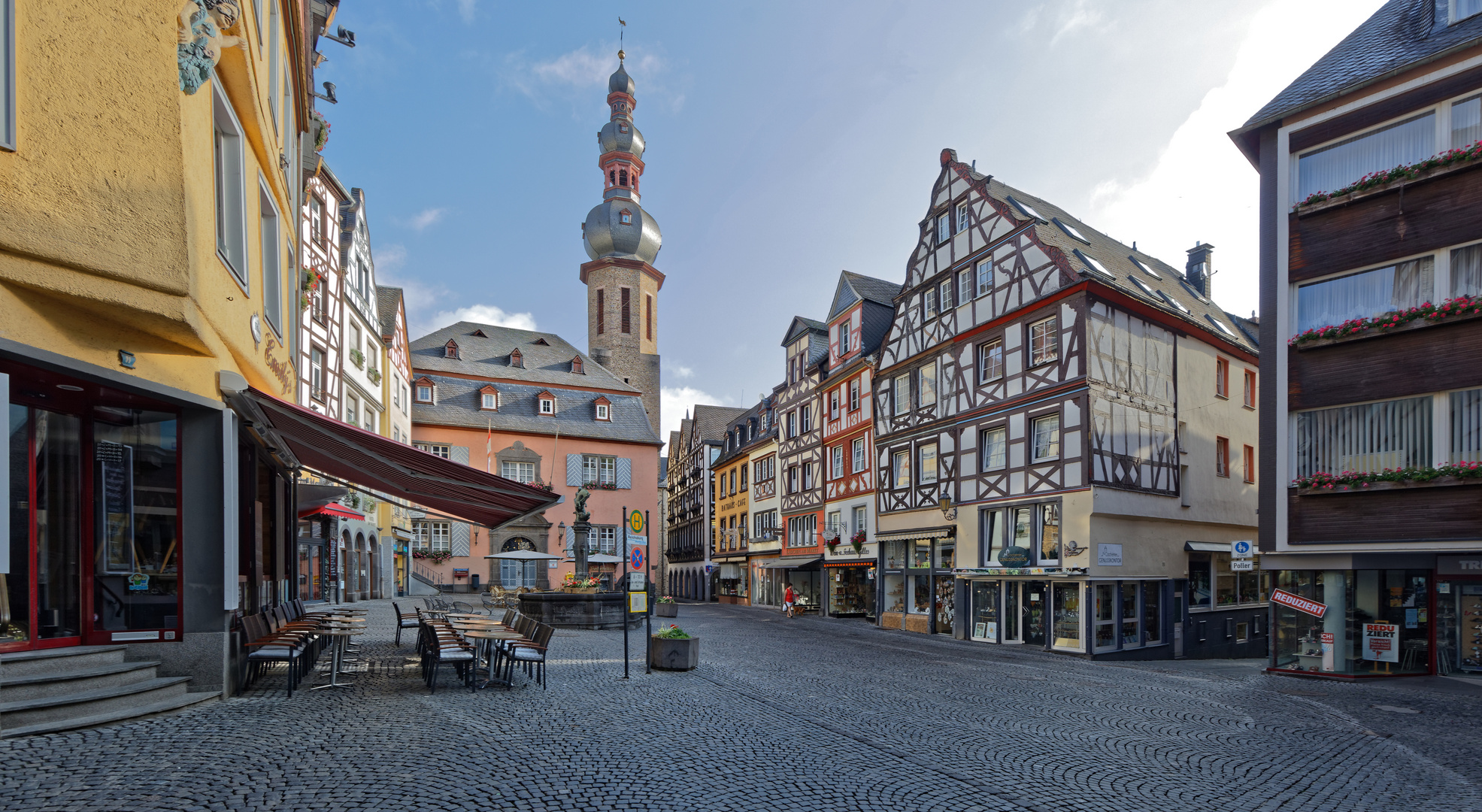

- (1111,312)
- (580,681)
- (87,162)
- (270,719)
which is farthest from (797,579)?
(87,162)

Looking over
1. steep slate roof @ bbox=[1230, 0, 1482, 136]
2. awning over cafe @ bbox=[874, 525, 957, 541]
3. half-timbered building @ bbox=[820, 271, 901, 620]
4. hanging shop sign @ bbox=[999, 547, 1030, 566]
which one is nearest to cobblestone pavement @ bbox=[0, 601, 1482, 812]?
hanging shop sign @ bbox=[999, 547, 1030, 566]

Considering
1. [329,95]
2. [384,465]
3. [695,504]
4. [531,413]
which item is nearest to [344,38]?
[329,95]

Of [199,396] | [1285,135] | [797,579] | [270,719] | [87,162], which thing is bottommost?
[797,579]

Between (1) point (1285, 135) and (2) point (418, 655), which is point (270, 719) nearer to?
(2) point (418, 655)

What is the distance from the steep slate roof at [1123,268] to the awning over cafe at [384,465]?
14.1 meters

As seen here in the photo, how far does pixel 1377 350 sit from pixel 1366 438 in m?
1.53

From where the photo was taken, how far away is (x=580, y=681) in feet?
38.1

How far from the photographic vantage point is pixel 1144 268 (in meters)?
26.9

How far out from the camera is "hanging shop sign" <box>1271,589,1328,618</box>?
16.1 metres

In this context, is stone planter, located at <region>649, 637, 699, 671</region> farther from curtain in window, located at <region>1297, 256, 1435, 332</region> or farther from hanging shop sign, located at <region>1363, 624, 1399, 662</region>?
curtain in window, located at <region>1297, 256, 1435, 332</region>

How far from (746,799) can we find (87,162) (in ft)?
22.5

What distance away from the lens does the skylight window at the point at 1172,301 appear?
23.4m

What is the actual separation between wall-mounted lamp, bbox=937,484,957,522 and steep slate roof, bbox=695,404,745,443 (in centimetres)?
2937

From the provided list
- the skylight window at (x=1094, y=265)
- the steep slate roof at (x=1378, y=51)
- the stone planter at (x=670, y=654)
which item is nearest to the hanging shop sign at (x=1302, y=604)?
the skylight window at (x=1094, y=265)
